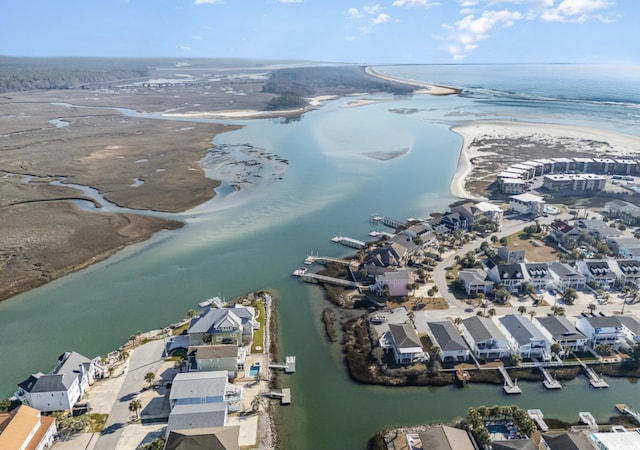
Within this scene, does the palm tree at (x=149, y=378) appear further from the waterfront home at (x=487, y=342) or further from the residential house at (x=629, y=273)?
the residential house at (x=629, y=273)

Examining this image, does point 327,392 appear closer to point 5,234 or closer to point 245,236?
point 245,236

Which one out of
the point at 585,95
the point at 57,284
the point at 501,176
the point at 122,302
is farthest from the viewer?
the point at 585,95

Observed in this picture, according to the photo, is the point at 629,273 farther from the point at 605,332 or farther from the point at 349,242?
the point at 349,242

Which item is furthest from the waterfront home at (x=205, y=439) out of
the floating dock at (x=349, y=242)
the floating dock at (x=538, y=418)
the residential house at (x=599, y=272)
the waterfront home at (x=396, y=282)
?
the residential house at (x=599, y=272)

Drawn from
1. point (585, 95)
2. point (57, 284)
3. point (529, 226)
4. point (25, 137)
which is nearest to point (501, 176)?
point (529, 226)

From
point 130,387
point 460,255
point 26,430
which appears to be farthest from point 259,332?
point 460,255

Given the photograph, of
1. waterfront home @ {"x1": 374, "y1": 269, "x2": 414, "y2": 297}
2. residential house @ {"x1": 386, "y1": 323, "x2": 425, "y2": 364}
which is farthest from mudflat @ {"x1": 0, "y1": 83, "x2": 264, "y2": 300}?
residential house @ {"x1": 386, "y1": 323, "x2": 425, "y2": 364}

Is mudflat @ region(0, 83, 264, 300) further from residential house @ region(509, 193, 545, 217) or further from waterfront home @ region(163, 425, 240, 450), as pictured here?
residential house @ region(509, 193, 545, 217)
